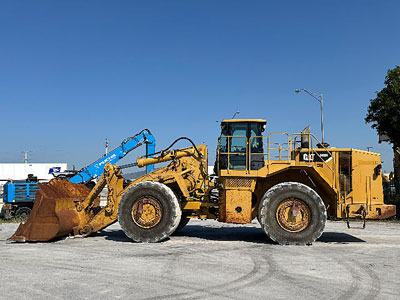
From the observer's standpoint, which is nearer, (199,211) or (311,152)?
(311,152)

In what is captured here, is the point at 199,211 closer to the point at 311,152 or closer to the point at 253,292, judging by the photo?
the point at 311,152

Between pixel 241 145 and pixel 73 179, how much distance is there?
7471mm

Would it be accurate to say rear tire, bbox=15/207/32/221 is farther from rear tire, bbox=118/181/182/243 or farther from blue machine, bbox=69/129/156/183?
rear tire, bbox=118/181/182/243

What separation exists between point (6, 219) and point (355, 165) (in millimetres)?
15068

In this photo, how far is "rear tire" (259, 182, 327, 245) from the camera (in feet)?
31.0

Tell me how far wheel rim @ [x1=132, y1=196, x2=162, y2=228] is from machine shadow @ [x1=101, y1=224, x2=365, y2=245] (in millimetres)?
820

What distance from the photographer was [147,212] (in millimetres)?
10094

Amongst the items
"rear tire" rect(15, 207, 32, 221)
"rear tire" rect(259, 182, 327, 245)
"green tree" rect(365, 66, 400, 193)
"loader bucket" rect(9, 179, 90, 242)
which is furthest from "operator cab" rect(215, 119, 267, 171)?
"green tree" rect(365, 66, 400, 193)

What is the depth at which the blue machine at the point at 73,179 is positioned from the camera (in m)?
14.8

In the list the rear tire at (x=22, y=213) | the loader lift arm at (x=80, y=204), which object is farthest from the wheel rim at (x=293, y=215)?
the rear tire at (x=22, y=213)

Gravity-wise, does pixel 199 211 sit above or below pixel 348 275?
above

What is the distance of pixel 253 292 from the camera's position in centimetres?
556

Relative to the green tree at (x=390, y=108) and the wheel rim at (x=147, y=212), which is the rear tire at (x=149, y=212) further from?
the green tree at (x=390, y=108)

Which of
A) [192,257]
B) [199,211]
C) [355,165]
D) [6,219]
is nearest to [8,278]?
[192,257]
